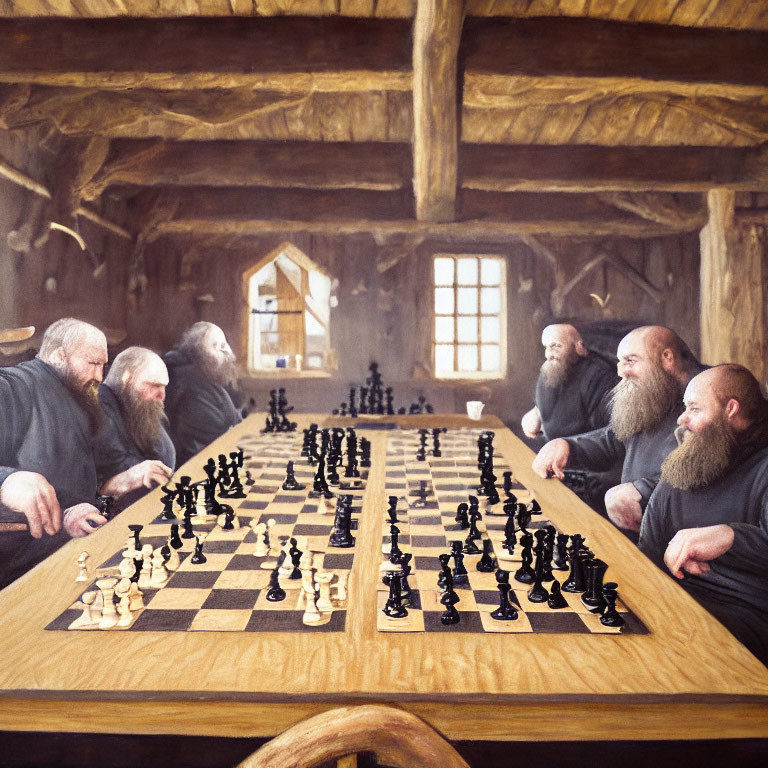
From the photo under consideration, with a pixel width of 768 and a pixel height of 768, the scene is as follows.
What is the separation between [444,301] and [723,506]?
13.7 feet

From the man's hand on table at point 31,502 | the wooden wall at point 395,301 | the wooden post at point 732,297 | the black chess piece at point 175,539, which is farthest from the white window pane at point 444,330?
the black chess piece at point 175,539

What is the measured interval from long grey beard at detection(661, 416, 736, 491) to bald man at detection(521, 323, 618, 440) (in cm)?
122

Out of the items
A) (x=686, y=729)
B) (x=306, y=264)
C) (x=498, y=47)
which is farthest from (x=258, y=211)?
(x=686, y=729)

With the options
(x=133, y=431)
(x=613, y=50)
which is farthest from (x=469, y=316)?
(x=613, y=50)

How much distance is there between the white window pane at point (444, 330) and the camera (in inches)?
250

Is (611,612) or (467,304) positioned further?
(467,304)

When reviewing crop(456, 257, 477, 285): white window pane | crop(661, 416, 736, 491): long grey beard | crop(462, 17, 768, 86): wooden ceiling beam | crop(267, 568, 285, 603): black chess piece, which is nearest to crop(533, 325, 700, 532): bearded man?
crop(661, 416, 736, 491): long grey beard

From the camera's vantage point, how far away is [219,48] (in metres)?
2.64

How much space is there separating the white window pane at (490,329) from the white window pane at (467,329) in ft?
0.30

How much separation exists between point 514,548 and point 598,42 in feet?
6.78

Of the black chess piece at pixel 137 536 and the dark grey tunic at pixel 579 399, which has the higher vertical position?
the dark grey tunic at pixel 579 399

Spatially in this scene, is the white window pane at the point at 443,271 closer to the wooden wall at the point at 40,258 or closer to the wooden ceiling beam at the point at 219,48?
the wooden wall at the point at 40,258

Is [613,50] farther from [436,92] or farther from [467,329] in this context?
[467,329]

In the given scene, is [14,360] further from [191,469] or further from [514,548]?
[514,548]
